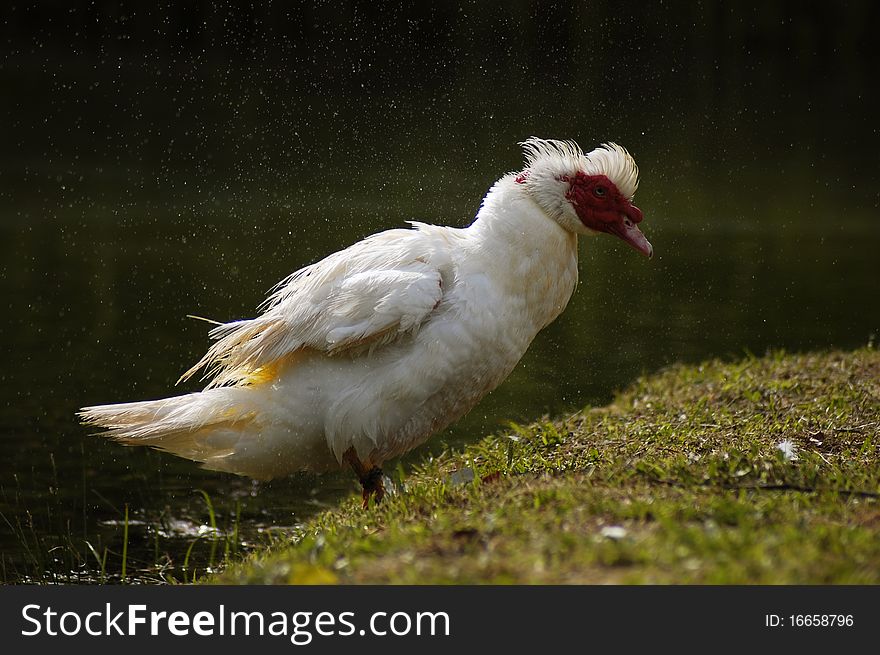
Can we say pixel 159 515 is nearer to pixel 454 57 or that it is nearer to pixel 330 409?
pixel 330 409

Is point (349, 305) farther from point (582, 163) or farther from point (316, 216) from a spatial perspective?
point (316, 216)

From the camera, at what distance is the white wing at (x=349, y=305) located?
14.4ft

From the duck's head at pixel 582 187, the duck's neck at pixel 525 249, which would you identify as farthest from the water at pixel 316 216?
the duck's head at pixel 582 187

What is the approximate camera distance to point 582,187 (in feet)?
15.8

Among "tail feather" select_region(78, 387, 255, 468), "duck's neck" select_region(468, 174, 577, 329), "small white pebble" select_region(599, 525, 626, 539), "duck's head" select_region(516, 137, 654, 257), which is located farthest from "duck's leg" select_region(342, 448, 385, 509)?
"small white pebble" select_region(599, 525, 626, 539)

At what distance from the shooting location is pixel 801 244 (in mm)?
13594

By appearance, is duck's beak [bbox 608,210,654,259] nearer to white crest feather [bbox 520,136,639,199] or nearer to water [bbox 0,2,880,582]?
white crest feather [bbox 520,136,639,199]

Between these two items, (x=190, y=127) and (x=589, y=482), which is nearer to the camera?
(x=589, y=482)

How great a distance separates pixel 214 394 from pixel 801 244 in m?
10.4

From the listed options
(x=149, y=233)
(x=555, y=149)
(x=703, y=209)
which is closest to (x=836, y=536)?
(x=555, y=149)

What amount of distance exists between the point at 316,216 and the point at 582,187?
28.4ft

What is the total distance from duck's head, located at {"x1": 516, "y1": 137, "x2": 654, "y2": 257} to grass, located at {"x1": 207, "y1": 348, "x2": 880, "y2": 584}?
3.24 ft

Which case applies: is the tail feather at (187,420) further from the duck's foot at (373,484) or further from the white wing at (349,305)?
the duck's foot at (373,484)

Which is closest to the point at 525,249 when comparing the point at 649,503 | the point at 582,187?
the point at 582,187
